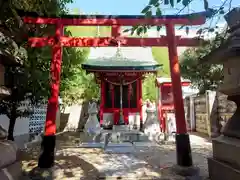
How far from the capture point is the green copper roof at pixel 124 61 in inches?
489

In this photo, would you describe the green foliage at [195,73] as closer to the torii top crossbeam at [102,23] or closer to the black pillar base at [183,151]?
the torii top crossbeam at [102,23]

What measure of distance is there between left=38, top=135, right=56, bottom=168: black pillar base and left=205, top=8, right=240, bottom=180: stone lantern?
10.3 ft

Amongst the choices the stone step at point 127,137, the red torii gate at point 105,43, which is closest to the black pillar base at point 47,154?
the red torii gate at point 105,43

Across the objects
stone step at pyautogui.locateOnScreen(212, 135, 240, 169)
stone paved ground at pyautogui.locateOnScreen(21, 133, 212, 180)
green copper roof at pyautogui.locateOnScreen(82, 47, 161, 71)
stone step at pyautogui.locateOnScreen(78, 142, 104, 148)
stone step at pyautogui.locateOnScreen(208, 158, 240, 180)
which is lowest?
stone paved ground at pyautogui.locateOnScreen(21, 133, 212, 180)

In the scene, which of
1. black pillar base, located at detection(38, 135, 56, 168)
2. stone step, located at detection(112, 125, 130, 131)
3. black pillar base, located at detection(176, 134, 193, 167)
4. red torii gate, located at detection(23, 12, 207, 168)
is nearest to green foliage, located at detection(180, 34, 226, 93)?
stone step, located at detection(112, 125, 130, 131)

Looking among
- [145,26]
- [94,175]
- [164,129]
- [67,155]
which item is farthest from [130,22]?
[164,129]

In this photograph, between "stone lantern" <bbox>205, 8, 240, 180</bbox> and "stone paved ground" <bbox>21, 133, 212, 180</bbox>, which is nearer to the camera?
"stone lantern" <bbox>205, 8, 240, 180</bbox>

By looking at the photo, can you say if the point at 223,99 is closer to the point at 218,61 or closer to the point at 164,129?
the point at 164,129

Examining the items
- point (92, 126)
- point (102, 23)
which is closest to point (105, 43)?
point (102, 23)

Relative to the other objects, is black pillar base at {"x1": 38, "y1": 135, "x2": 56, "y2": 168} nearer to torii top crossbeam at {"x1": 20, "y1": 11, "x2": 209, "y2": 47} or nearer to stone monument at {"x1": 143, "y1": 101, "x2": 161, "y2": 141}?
torii top crossbeam at {"x1": 20, "y1": 11, "x2": 209, "y2": 47}

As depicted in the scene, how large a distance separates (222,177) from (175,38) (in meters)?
3.32

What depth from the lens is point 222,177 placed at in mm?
3912

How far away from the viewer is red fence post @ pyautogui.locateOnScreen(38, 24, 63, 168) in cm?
526

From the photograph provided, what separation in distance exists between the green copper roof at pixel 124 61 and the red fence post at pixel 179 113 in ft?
21.2
